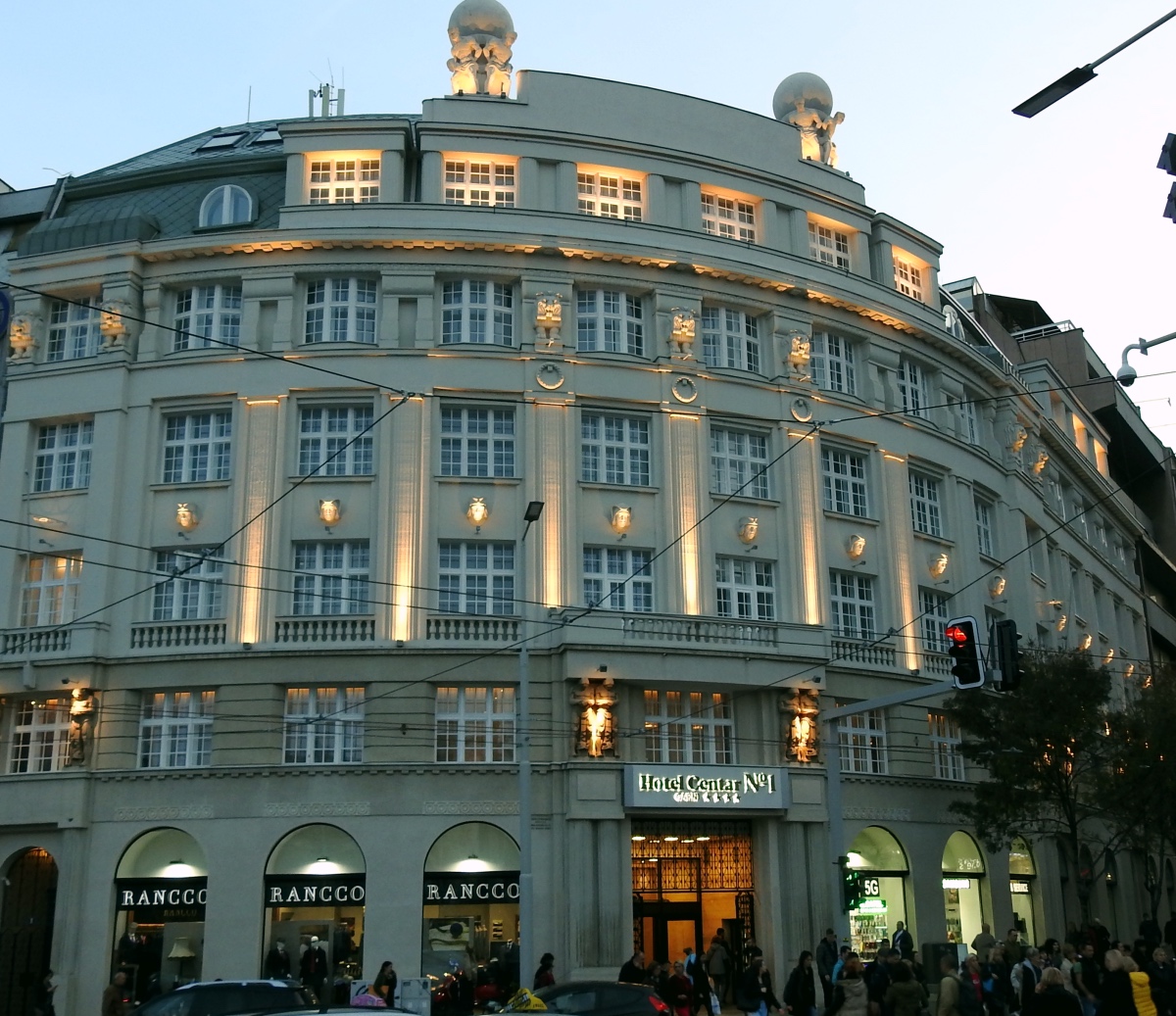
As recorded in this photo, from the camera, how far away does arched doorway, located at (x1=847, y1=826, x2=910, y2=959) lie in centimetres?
3950

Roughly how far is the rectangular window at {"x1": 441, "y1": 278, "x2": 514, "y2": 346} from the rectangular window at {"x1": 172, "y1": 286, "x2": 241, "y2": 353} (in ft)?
18.5

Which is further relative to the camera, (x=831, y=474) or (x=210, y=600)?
(x=831, y=474)

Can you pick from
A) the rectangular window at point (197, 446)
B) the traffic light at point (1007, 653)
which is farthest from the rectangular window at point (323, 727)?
the traffic light at point (1007, 653)

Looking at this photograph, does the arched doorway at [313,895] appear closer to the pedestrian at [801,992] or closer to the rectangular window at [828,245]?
the pedestrian at [801,992]

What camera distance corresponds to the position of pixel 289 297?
129ft

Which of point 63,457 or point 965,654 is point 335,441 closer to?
point 63,457

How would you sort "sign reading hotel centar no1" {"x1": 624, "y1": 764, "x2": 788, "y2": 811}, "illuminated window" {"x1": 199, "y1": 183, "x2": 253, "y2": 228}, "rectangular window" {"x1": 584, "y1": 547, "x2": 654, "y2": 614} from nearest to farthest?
"sign reading hotel centar no1" {"x1": 624, "y1": 764, "x2": 788, "y2": 811} < "rectangular window" {"x1": 584, "y1": 547, "x2": 654, "y2": 614} < "illuminated window" {"x1": 199, "y1": 183, "x2": 253, "y2": 228}

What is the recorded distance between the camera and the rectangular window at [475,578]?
37531mm

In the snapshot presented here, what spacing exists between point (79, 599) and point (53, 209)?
12.8m

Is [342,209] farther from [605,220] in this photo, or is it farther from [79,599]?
[79,599]

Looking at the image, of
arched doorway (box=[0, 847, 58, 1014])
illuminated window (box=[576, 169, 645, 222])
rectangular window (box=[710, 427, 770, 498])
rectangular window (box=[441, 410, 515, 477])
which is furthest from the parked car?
illuminated window (box=[576, 169, 645, 222])

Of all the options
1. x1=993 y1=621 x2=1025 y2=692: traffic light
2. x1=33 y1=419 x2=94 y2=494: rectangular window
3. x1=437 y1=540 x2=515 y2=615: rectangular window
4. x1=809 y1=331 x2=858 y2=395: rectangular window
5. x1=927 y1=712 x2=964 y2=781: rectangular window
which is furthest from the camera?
x1=809 y1=331 x2=858 y2=395: rectangular window

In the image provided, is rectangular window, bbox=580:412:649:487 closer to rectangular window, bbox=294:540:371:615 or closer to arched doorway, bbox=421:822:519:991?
rectangular window, bbox=294:540:371:615

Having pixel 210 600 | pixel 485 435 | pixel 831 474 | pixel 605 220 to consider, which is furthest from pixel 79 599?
pixel 831 474
